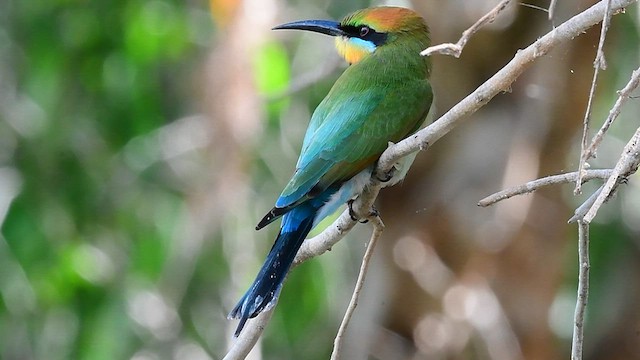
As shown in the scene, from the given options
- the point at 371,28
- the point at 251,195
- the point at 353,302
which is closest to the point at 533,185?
the point at 353,302

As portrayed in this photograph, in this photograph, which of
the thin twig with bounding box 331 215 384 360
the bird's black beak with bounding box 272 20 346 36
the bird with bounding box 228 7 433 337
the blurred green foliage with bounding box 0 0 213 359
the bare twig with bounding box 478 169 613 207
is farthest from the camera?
the blurred green foliage with bounding box 0 0 213 359

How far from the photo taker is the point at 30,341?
3988 mm

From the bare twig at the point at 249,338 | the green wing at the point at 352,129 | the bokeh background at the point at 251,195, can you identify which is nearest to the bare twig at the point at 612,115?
the bare twig at the point at 249,338

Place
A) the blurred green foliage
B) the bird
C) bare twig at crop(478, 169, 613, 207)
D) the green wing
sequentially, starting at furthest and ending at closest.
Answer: the blurred green foliage
the green wing
the bird
bare twig at crop(478, 169, 613, 207)

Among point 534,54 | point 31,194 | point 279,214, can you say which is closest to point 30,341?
point 31,194

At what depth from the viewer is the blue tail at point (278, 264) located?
1.83 m

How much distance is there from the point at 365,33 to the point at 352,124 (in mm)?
355

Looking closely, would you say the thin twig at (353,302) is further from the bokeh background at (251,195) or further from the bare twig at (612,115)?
the bokeh background at (251,195)

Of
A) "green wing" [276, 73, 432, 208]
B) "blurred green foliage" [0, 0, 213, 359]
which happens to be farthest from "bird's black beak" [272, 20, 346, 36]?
"blurred green foliage" [0, 0, 213, 359]

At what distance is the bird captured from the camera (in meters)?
1.95

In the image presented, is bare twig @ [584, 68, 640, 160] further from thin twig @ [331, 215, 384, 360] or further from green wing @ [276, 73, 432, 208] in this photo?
green wing @ [276, 73, 432, 208]

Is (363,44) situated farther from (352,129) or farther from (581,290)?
(581,290)

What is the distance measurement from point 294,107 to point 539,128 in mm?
1013

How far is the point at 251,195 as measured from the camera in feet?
12.8
